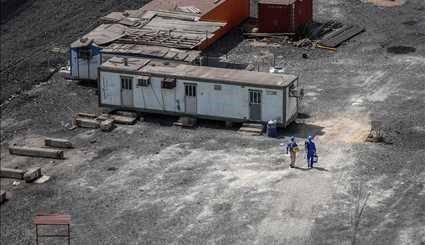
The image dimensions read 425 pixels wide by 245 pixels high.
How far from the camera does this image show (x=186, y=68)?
4588 centimetres

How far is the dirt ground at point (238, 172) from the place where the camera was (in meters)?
34.7

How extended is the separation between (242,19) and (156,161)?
21.3 meters

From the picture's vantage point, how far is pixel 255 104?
1715 inches

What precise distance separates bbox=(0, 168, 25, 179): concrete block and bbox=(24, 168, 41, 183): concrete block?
11.7 inches

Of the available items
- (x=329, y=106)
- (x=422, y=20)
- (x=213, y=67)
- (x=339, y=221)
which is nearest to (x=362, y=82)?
(x=329, y=106)

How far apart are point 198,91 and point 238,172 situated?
6.47 m

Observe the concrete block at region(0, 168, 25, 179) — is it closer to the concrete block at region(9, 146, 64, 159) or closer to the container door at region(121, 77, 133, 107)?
the concrete block at region(9, 146, 64, 159)

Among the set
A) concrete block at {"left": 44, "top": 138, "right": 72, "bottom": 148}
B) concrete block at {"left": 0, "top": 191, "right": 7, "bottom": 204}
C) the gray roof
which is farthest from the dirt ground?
the gray roof

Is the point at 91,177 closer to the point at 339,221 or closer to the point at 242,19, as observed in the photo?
the point at 339,221

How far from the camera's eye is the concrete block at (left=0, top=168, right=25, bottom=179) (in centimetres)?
3984

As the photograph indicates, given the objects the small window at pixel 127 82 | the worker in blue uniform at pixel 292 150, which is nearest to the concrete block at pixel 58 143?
the small window at pixel 127 82

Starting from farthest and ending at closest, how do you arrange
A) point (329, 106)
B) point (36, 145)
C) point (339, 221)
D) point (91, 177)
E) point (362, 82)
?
point (362, 82) → point (329, 106) → point (36, 145) → point (91, 177) → point (339, 221)

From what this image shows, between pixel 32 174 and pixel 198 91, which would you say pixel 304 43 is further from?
pixel 32 174

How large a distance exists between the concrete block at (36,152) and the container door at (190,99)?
21.4 ft
